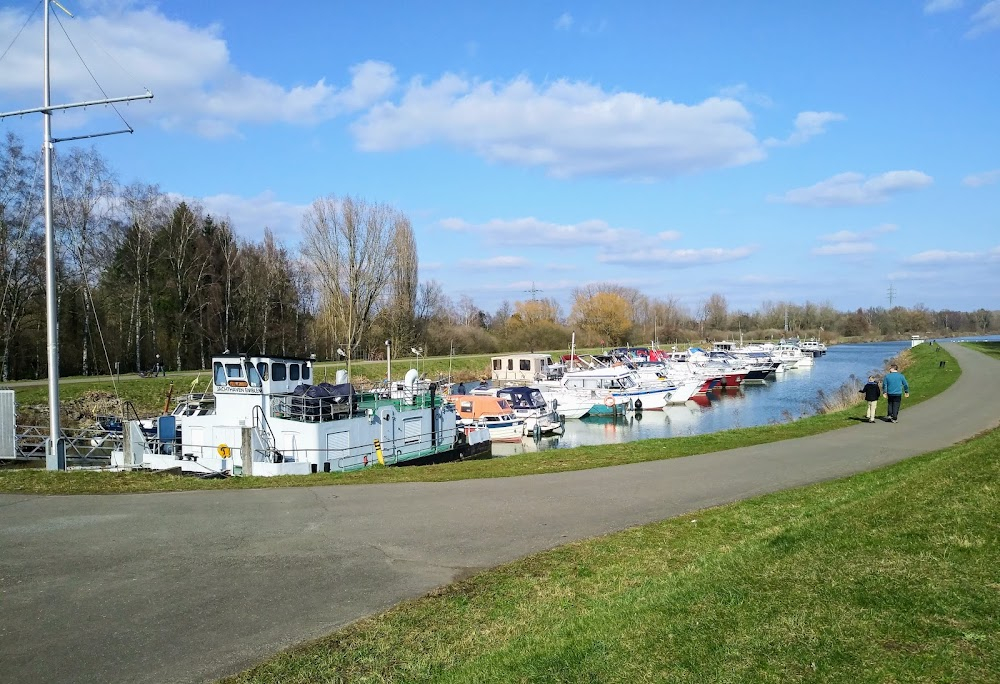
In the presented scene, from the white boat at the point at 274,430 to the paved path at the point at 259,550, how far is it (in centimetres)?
771

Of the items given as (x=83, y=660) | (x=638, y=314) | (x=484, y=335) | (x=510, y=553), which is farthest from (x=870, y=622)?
(x=638, y=314)

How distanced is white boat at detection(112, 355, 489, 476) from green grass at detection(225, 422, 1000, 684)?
12972mm

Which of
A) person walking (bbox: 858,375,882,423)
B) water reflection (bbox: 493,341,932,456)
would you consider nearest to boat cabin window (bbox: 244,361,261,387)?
water reflection (bbox: 493,341,932,456)

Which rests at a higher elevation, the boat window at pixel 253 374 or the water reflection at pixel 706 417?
the boat window at pixel 253 374

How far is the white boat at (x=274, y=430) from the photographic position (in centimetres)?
2009

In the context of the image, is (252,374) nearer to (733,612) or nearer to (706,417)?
(733,612)

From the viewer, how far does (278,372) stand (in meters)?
22.1

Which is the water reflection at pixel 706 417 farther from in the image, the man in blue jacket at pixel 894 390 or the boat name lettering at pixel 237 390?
the boat name lettering at pixel 237 390

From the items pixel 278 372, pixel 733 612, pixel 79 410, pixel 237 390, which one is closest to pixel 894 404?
pixel 733 612

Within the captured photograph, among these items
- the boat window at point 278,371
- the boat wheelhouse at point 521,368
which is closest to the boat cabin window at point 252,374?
the boat window at point 278,371

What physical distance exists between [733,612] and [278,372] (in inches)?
742

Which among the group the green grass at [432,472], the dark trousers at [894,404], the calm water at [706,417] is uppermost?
the dark trousers at [894,404]

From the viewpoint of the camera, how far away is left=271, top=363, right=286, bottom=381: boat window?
71.7 ft

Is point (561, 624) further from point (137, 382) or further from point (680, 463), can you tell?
point (137, 382)
